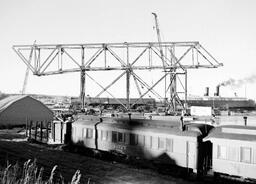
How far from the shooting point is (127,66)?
4047 centimetres

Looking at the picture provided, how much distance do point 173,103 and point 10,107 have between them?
931 inches

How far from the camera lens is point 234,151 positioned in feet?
50.9

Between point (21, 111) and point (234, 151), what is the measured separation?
124 feet

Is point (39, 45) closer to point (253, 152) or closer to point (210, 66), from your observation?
point (210, 66)

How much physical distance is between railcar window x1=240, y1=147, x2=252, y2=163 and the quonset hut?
3531cm

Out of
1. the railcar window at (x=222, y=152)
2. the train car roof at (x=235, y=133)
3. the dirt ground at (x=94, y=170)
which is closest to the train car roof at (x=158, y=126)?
the train car roof at (x=235, y=133)

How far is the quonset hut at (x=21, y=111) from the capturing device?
45.0 m

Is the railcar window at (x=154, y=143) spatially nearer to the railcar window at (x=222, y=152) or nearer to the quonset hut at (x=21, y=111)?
the railcar window at (x=222, y=152)

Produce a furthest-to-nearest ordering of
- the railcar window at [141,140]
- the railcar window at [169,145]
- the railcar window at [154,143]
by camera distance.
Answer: the railcar window at [141,140] → the railcar window at [154,143] → the railcar window at [169,145]

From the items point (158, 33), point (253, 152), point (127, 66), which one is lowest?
point (253, 152)

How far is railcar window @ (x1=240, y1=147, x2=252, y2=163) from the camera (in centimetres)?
1492

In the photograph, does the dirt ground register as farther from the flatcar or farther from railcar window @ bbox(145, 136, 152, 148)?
railcar window @ bbox(145, 136, 152, 148)

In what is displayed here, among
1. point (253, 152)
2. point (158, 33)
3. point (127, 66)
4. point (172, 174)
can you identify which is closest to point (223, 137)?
point (253, 152)

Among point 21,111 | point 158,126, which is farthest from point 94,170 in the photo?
point 21,111
